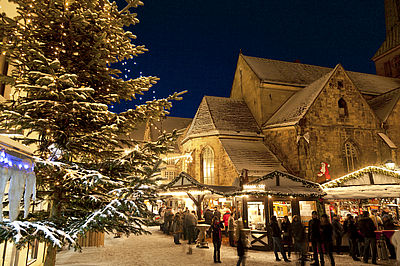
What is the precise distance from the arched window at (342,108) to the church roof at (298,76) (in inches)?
262

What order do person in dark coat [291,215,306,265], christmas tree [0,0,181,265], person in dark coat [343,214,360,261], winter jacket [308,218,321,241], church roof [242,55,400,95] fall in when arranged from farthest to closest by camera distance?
1. church roof [242,55,400,95]
2. person in dark coat [343,214,360,261]
3. person in dark coat [291,215,306,265]
4. winter jacket [308,218,321,241]
5. christmas tree [0,0,181,265]

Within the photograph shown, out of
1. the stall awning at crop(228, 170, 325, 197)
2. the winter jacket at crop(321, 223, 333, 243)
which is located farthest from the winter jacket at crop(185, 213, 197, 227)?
the winter jacket at crop(321, 223, 333, 243)

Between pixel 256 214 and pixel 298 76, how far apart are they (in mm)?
21590

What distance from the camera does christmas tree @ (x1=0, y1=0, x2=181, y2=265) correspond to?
431cm

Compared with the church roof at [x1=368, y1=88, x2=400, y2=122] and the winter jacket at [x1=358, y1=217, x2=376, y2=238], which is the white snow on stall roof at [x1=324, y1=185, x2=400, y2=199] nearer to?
the winter jacket at [x1=358, y1=217, x2=376, y2=238]

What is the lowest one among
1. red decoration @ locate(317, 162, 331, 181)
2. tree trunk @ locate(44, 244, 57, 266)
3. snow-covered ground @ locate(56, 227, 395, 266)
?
snow-covered ground @ locate(56, 227, 395, 266)

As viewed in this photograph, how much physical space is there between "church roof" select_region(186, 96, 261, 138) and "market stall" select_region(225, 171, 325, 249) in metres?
10.3

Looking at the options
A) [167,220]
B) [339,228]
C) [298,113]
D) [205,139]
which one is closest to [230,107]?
[205,139]

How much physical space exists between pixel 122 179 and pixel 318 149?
19163 mm

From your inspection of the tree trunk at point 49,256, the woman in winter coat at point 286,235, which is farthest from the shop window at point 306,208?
the tree trunk at point 49,256

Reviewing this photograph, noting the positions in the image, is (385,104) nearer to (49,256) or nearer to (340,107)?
(340,107)

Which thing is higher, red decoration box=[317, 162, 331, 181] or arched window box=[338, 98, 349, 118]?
arched window box=[338, 98, 349, 118]

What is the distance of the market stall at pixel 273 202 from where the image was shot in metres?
13.0

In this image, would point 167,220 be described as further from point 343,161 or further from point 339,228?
point 343,161
